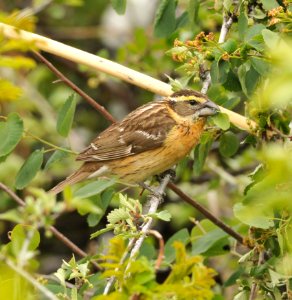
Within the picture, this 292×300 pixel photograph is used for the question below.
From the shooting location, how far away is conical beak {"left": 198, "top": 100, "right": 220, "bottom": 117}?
4.14m

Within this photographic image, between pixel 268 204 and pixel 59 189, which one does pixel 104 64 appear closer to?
pixel 59 189

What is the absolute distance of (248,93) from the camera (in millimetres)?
3889

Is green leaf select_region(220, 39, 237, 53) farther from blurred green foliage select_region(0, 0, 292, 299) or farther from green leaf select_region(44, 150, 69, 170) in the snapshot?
green leaf select_region(44, 150, 69, 170)

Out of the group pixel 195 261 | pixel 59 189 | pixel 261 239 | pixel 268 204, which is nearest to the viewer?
pixel 268 204

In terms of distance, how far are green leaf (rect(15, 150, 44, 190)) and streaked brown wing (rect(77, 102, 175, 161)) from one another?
967 mm

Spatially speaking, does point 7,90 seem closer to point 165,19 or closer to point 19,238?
point 19,238

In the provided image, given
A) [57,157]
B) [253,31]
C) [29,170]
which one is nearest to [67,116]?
[57,157]

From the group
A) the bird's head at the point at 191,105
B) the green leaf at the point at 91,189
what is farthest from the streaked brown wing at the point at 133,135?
the green leaf at the point at 91,189

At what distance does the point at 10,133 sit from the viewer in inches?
150

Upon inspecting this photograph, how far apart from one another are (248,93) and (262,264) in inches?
30.8

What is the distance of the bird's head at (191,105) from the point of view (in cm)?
428

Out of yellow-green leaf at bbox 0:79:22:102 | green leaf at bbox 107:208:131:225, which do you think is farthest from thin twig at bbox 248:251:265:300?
yellow-green leaf at bbox 0:79:22:102

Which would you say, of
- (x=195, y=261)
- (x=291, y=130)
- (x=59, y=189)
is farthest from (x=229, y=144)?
(x=195, y=261)

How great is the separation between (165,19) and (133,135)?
3.10 feet
